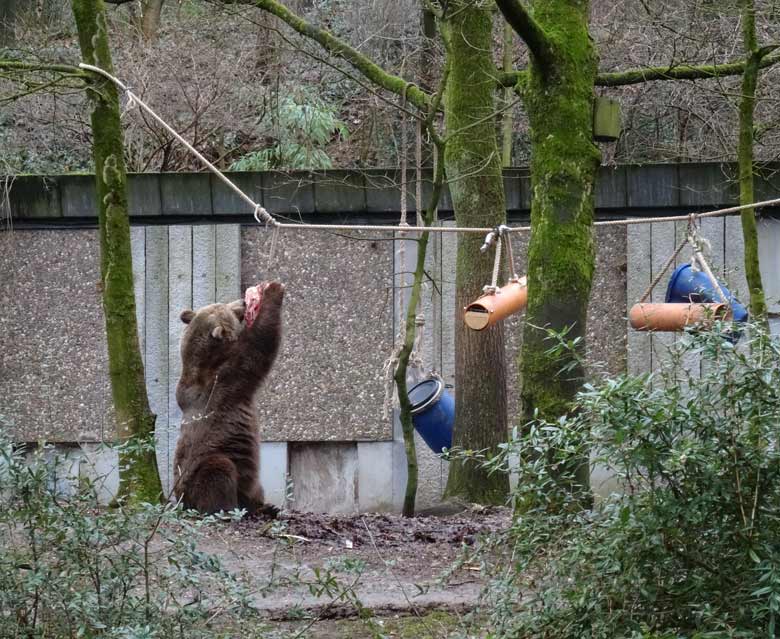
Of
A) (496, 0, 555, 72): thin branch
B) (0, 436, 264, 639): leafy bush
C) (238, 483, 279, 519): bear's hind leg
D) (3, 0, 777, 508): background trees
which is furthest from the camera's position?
(238, 483, 279, 519): bear's hind leg

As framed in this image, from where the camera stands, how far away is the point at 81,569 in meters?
3.63

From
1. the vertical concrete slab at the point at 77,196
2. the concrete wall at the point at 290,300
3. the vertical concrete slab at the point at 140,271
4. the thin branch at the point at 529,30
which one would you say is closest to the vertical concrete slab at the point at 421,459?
the concrete wall at the point at 290,300

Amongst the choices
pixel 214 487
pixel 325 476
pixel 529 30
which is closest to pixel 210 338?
pixel 214 487

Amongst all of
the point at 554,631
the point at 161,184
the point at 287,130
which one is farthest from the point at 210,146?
the point at 554,631

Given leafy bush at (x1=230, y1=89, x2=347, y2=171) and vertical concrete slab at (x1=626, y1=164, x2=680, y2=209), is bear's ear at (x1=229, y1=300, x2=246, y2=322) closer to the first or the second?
vertical concrete slab at (x1=626, y1=164, x2=680, y2=209)

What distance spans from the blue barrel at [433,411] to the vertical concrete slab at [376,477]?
4.19ft

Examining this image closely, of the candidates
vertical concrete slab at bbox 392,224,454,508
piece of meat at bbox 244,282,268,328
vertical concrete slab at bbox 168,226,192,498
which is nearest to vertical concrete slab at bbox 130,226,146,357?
vertical concrete slab at bbox 168,226,192,498

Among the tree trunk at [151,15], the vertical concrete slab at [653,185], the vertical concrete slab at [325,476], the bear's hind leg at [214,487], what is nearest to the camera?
the bear's hind leg at [214,487]

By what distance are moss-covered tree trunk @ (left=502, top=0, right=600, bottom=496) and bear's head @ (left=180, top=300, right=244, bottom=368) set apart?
3.27 metres

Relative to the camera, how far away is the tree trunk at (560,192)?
5062 millimetres

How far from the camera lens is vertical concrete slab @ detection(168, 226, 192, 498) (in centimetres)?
919

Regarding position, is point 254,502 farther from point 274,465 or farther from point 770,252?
point 770,252

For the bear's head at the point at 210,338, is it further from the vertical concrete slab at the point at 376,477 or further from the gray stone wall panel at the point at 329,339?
the vertical concrete slab at the point at 376,477

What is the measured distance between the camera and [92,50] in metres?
7.02
